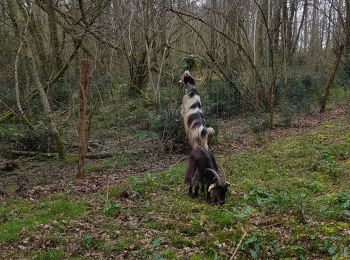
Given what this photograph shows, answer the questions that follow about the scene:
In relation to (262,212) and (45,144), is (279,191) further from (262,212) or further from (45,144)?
(45,144)

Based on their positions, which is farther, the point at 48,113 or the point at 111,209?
the point at 48,113

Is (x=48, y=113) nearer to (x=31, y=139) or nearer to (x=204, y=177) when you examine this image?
(x=31, y=139)

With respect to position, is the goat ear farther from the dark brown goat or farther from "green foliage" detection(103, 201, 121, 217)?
"green foliage" detection(103, 201, 121, 217)

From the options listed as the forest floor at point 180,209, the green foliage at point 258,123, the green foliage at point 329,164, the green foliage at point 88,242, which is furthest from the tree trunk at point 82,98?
the green foliage at point 258,123

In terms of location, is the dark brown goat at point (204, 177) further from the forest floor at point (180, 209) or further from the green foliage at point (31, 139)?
the green foliage at point (31, 139)

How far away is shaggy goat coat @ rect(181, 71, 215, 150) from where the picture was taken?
9.53 metres

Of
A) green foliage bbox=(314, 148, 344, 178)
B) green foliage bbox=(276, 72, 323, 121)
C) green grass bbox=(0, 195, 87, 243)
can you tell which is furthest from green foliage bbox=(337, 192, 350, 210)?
green foliage bbox=(276, 72, 323, 121)

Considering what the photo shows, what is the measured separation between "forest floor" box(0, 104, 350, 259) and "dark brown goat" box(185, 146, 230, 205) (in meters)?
0.21

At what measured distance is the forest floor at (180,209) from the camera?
6.26 m

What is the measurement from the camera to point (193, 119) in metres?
10.4

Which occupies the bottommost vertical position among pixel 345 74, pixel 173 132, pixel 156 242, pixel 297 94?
pixel 156 242

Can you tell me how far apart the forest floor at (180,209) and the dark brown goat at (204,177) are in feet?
0.70

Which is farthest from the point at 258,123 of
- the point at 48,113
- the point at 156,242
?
the point at 156,242

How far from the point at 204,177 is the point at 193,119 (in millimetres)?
2481
